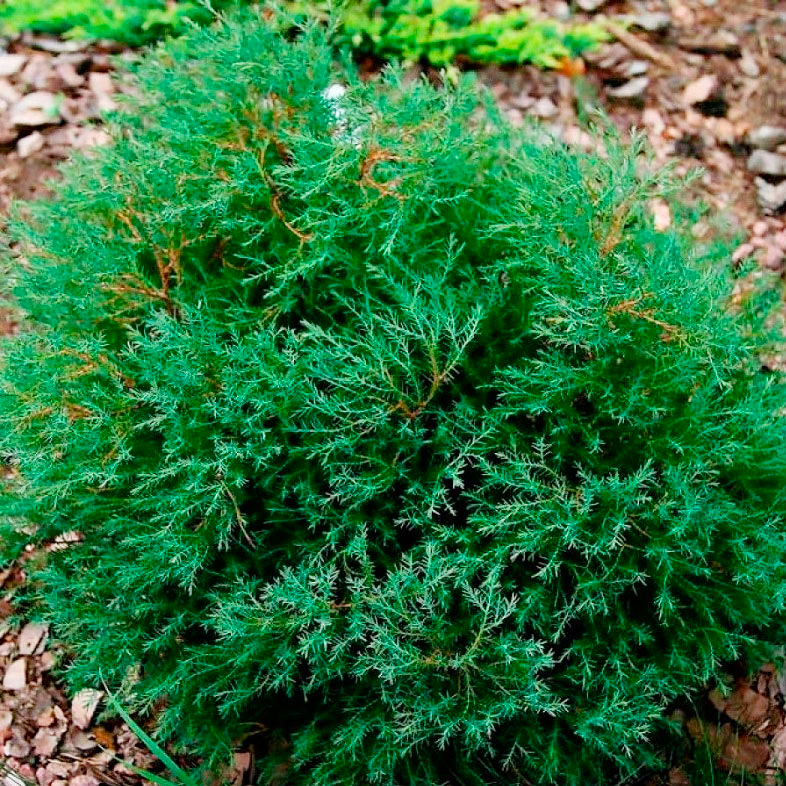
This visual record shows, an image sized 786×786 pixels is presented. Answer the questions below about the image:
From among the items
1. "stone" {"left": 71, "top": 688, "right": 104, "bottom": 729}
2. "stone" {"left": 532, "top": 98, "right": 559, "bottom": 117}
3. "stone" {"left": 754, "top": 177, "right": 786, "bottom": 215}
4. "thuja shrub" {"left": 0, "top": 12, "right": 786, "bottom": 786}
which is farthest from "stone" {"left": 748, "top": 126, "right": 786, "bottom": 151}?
"stone" {"left": 71, "top": 688, "right": 104, "bottom": 729}

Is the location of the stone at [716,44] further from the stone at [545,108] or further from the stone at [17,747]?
the stone at [17,747]

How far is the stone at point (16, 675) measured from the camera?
2.35 m

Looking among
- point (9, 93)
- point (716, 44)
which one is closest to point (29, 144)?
point (9, 93)

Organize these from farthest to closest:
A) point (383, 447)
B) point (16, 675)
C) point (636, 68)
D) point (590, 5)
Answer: point (590, 5), point (636, 68), point (16, 675), point (383, 447)

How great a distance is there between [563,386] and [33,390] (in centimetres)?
111

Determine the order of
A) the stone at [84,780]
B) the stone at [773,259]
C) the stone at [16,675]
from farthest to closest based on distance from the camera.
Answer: the stone at [773,259]
the stone at [16,675]
the stone at [84,780]

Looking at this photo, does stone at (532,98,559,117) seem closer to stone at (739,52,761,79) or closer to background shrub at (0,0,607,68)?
background shrub at (0,0,607,68)

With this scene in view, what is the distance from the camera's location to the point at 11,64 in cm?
335

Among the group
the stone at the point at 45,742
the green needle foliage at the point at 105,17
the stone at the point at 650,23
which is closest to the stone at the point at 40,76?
the green needle foliage at the point at 105,17

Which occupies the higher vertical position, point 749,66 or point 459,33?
point 459,33

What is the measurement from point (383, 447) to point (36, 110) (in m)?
1.99

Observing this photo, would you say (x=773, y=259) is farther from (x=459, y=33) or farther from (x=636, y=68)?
(x=459, y=33)

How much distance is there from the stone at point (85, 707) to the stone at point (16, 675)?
148 millimetres

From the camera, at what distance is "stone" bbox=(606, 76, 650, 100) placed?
11.0 ft
